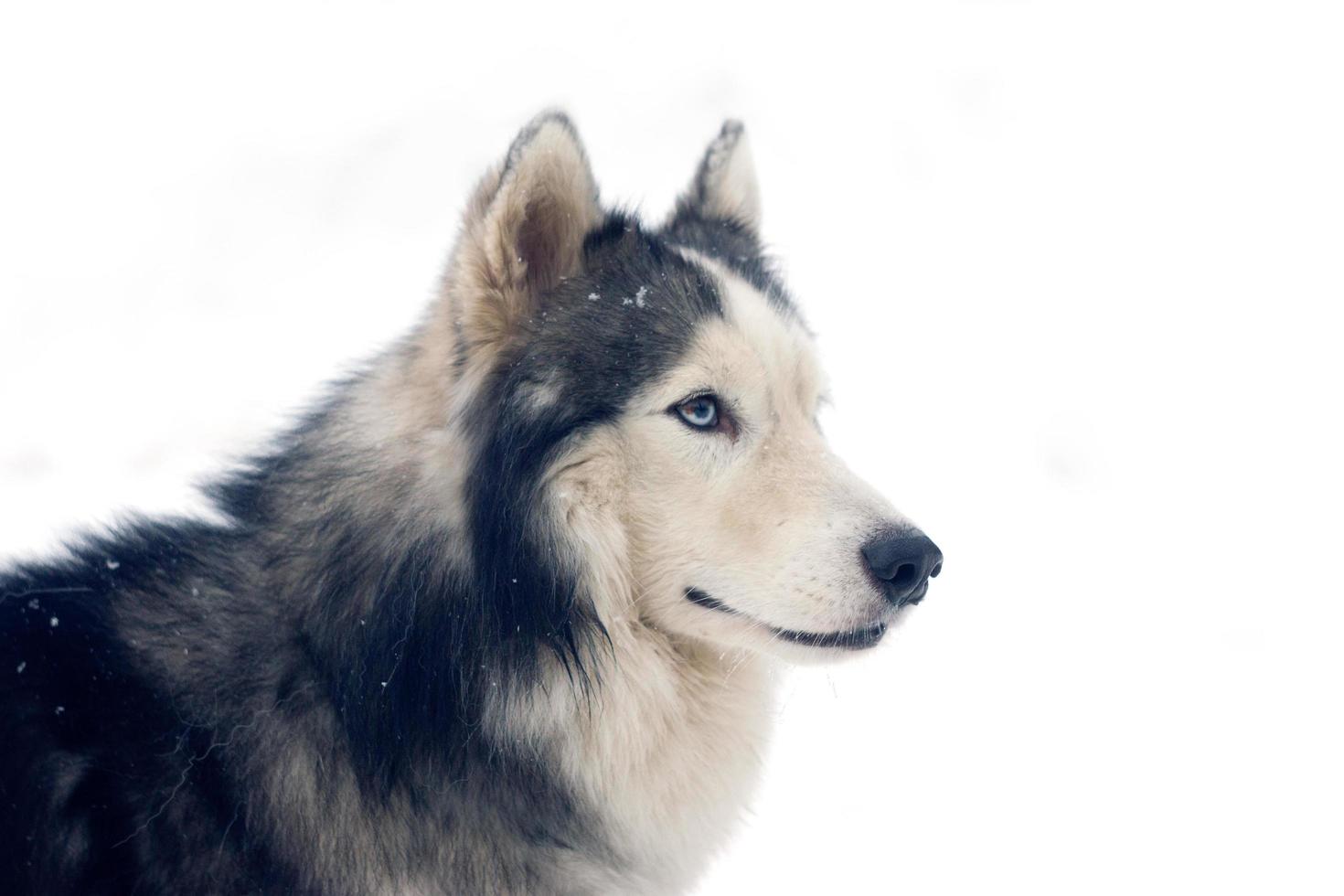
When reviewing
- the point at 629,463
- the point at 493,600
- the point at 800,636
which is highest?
the point at 629,463

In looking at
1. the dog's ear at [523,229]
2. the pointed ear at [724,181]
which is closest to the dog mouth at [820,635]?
the dog's ear at [523,229]

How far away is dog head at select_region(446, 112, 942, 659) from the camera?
2498 millimetres

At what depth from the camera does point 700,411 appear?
104 inches

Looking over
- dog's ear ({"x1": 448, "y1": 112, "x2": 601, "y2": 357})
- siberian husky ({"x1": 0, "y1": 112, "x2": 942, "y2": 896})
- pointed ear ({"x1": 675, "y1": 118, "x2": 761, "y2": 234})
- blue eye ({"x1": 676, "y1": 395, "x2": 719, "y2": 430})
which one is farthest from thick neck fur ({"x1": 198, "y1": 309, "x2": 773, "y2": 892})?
pointed ear ({"x1": 675, "y1": 118, "x2": 761, "y2": 234})

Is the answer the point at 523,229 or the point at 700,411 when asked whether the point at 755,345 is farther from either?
the point at 523,229

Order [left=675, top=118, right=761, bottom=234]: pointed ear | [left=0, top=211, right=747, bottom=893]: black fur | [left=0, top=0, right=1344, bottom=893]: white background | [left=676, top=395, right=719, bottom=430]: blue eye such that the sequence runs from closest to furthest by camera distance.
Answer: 1. [left=0, top=211, right=747, bottom=893]: black fur
2. [left=676, top=395, right=719, bottom=430]: blue eye
3. [left=675, top=118, right=761, bottom=234]: pointed ear
4. [left=0, top=0, right=1344, bottom=893]: white background

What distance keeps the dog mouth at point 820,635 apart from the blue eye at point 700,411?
38cm

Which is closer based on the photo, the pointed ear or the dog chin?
the dog chin

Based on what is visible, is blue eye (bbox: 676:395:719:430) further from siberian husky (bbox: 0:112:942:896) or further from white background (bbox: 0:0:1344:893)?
white background (bbox: 0:0:1344:893)

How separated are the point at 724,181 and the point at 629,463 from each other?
1.15 metres

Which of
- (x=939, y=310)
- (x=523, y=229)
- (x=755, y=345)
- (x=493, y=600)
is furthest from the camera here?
(x=939, y=310)

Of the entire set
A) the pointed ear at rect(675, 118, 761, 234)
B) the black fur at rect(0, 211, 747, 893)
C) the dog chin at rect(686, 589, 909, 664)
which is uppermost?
the pointed ear at rect(675, 118, 761, 234)

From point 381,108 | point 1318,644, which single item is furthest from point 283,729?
point 381,108

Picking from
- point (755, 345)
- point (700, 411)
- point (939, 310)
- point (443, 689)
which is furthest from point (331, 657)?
point (939, 310)
